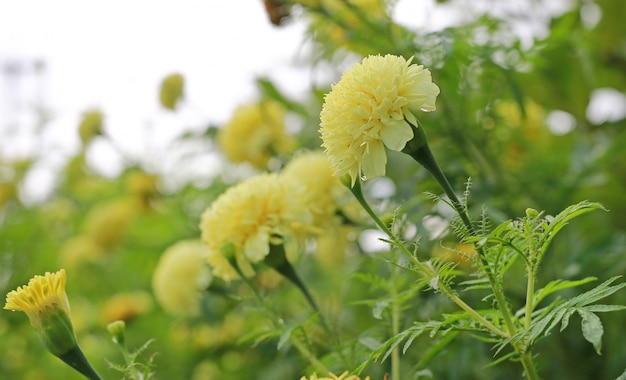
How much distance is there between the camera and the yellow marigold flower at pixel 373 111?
455mm

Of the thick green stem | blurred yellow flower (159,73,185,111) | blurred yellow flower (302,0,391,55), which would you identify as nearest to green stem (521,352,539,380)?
the thick green stem

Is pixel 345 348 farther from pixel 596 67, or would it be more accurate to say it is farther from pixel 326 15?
pixel 596 67

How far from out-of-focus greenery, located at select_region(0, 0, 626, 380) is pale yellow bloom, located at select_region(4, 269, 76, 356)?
0.15m

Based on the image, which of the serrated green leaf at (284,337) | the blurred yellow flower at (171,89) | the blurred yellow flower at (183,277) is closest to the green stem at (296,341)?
the serrated green leaf at (284,337)

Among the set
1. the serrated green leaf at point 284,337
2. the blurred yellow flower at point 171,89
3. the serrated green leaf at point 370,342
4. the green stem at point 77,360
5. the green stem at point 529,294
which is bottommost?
the green stem at point 529,294

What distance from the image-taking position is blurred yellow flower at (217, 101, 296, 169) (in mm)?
1052

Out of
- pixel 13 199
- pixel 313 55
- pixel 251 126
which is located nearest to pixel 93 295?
pixel 13 199

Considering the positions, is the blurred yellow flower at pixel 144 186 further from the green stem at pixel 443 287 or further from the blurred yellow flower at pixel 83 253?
the green stem at pixel 443 287

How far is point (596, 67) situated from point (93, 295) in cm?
119

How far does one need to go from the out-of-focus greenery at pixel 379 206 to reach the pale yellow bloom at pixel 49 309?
0.51ft

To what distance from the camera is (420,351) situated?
856mm

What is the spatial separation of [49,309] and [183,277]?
50cm

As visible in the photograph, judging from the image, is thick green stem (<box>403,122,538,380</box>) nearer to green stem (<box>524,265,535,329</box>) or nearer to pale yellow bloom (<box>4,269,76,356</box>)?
green stem (<box>524,265,535,329</box>)

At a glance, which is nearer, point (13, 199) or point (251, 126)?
point (251, 126)
